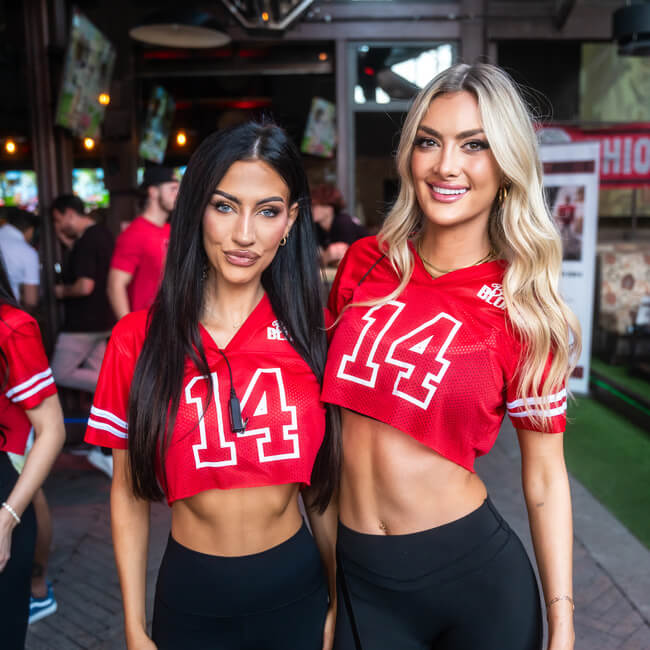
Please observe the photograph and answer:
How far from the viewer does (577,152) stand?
6449 millimetres

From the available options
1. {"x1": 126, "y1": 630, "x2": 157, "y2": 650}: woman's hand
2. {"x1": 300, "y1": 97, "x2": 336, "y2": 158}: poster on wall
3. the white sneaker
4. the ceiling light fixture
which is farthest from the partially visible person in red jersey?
{"x1": 300, "y1": 97, "x2": 336, "y2": 158}: poster on wall

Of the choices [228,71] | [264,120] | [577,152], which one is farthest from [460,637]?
[228,71]

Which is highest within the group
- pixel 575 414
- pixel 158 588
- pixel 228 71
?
pixel 228 71

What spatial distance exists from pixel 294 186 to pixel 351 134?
6.24m

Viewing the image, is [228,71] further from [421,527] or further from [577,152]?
[421,527]

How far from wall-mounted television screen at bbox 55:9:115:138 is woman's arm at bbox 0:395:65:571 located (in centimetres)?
444

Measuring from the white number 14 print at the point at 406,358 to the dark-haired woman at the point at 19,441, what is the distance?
84cm

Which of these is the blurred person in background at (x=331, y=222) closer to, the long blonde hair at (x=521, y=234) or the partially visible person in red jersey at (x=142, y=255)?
the partially visible person in red jersey at (x=142, y=255)

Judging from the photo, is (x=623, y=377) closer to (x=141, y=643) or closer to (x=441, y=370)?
(x=441, y=370)

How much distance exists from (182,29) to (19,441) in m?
4.62

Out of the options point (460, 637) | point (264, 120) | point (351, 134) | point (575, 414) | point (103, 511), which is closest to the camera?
point (460, 637)

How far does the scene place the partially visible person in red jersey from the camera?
14.4ft

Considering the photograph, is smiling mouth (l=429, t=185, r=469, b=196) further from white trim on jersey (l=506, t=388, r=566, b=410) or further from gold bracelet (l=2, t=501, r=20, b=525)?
gold bracelet (l=2, t=501, r=20, b=525)

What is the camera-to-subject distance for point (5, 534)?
5.69 ft
